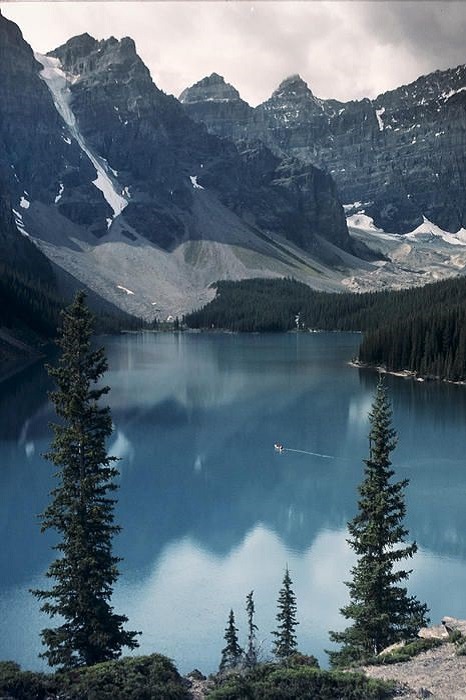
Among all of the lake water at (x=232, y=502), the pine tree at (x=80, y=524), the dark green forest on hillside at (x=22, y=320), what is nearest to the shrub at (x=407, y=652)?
the lake water at (x=232, y=502)

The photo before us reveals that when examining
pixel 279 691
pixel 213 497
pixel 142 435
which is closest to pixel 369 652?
pixel 279 691

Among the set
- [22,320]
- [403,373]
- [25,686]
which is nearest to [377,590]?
[25,686]

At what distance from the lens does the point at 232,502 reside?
151 ft

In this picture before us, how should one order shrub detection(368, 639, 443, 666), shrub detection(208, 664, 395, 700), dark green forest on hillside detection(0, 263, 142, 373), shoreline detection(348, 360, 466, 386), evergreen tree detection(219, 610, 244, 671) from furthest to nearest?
dark green forest on hillside detection(0, 263, 142, 373) < shoreline detection(348, 360, 466, 386) < evergreen tree detection(219, 610, 244, 671) < shrub detection(368, 639, 443, 666) < shrub detection(208, 664, 395, 700)

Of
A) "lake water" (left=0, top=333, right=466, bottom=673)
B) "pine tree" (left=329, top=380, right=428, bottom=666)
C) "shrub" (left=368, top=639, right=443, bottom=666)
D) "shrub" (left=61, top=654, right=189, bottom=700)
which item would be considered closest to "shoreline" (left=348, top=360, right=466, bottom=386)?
"lake water" (left=0, top=333, right=466, bottom=673)

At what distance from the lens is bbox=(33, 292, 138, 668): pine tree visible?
2312 cm

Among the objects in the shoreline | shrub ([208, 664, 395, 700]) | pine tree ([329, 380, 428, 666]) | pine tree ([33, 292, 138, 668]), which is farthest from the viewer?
the shoreline

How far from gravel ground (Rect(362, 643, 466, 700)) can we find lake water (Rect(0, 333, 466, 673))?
6600 mm

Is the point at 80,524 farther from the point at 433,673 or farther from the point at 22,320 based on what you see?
the point at 22,320

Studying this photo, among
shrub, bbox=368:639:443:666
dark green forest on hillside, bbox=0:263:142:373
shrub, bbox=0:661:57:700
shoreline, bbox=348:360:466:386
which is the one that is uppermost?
dark green forest on hillside, bbox=0:263:142:373

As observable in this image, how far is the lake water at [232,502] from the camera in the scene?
30.0 meters

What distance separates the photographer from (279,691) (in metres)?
17.0

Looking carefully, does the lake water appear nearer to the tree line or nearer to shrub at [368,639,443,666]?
the tree line

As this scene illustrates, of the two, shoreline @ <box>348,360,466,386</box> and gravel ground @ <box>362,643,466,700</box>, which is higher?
shoreline @ <box>348,360,466,386</box>
